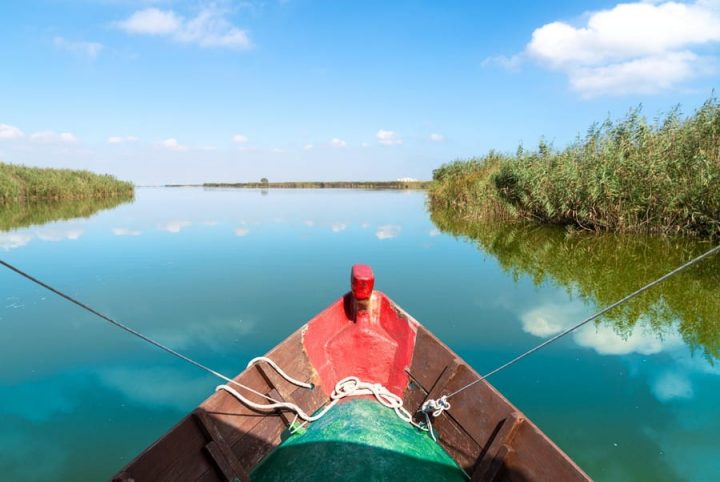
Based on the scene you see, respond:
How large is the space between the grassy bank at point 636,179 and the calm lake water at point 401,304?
803mm

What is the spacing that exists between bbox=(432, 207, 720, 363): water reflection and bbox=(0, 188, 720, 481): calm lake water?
0.04 meters

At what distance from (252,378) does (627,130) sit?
13577mm

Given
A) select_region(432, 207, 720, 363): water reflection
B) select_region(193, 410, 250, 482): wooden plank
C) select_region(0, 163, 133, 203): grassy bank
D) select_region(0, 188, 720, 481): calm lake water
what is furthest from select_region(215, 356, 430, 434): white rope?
select_region(0, 163, 133, 203): grassy bank

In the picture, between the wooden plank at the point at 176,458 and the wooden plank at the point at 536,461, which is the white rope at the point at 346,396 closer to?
the wooden plank at the point at 176,458

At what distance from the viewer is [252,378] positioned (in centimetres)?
302

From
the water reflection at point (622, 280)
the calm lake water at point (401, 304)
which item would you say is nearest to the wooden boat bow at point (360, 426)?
the calm lake water at point (401, 304)

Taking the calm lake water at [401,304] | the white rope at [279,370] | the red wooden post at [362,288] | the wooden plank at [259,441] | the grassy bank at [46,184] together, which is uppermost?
the grassy bank at [46,184]

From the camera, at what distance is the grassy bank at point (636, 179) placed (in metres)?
11.0

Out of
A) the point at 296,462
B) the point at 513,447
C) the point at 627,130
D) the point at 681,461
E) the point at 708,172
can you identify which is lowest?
the point at 681,461

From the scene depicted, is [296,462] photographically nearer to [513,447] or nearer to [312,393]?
[312,393]

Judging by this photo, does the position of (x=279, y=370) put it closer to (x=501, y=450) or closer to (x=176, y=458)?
(x=176, y=458)

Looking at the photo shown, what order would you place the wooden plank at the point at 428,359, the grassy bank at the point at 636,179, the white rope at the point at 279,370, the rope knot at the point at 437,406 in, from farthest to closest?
the grassy bank at the point at 636,179, the wooden plank at the point at 428,359, the white rope at the point at 279,370, the rope knot at the point at 437,406

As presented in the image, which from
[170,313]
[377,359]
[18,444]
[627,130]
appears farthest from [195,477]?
[627,130]

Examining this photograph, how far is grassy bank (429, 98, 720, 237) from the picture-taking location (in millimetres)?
10969
